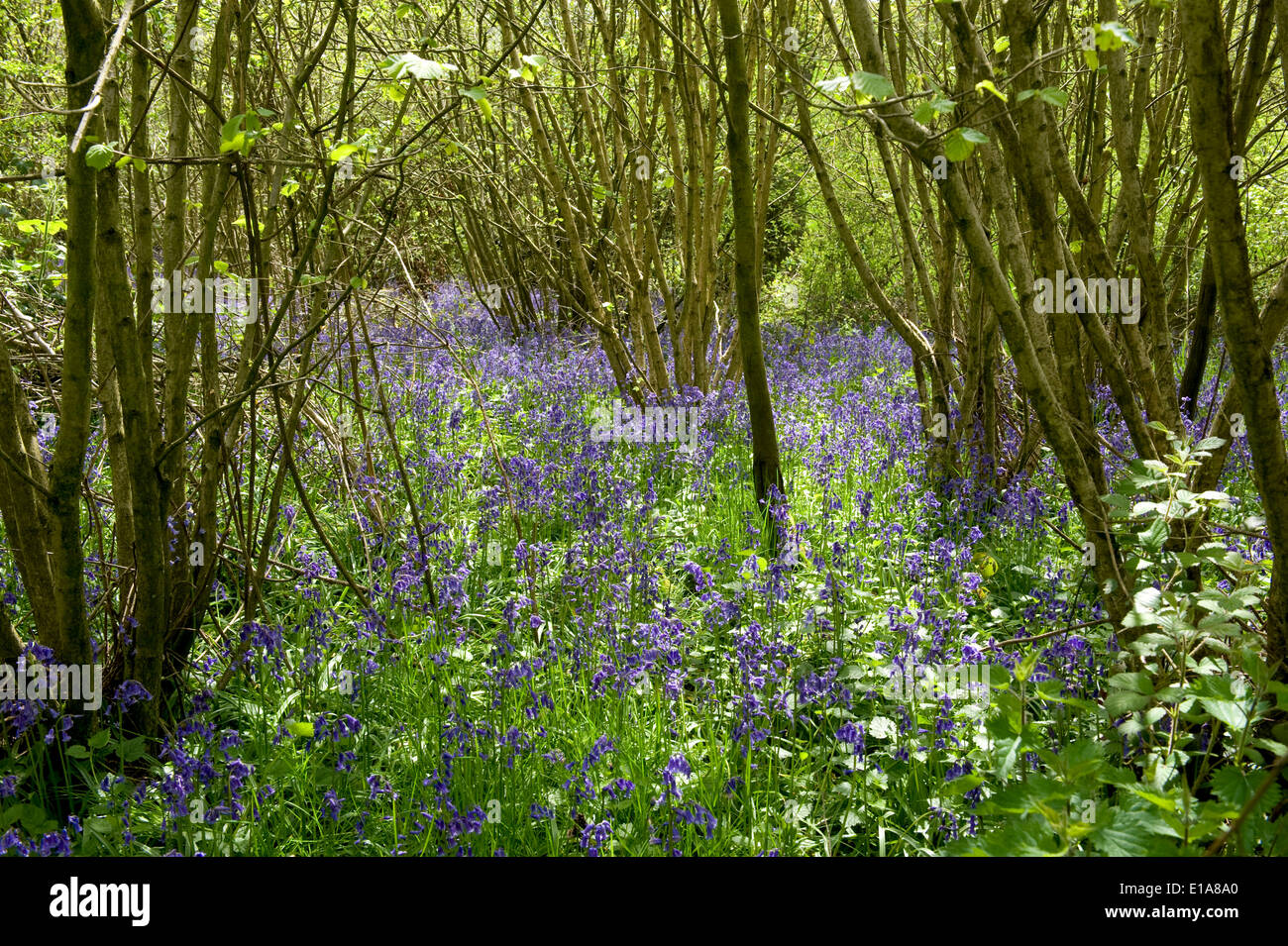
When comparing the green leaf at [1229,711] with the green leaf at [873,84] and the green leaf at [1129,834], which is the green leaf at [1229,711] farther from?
the green leaf at [873,84]

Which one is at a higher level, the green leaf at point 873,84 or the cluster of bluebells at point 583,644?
the green leaf at point 873,84

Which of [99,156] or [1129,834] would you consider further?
[99,156]

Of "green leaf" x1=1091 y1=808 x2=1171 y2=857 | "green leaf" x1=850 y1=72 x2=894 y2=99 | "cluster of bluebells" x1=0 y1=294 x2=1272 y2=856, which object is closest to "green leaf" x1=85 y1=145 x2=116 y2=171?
"cluster of bluebells" x1=0 y1=294 x2=1272 y2=856

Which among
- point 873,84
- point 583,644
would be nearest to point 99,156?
point 873,84

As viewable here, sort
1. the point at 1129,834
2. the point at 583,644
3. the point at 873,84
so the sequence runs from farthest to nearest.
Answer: the point at 583,644 < the point at 873,84 < the point at 1129,834

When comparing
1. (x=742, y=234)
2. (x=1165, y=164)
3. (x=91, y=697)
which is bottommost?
(x=91, y=697)

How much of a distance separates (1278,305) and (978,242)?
75cm

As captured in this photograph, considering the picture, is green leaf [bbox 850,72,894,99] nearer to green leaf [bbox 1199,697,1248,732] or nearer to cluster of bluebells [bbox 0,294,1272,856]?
green leaf [bbox 1199,697,1248,732]

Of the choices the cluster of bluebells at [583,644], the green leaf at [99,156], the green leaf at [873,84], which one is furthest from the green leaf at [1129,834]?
the green leaf at [99,156]

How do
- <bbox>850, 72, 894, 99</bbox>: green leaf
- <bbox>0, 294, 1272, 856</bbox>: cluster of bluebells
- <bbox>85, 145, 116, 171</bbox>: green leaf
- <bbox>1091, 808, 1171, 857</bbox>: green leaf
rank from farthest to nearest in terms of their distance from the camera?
<bbox>0, 294, 1272, 856</bbox>: cluster of bluebells → <bbox>85, 145, 116, 171</bbox>: green leaf → <bbox>850, 72, 894, 99</bbox>: green leaf → <bbox>1091, 808, 1171, 857</bbox>: green leaf

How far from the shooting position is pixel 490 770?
257cm

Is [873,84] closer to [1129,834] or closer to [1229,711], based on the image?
[1229,711]

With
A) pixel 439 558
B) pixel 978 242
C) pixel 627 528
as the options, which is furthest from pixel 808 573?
pixel 978 242
